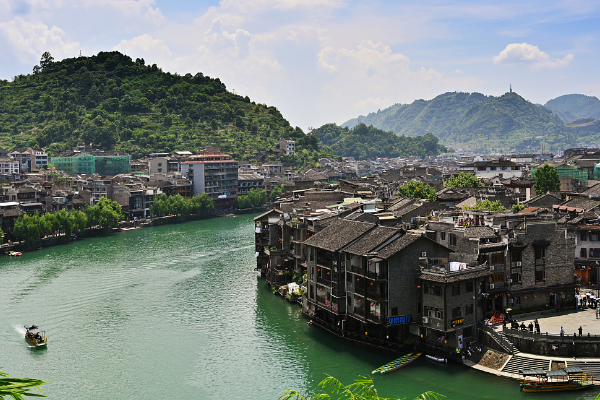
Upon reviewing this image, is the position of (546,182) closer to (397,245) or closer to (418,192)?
(418,192)

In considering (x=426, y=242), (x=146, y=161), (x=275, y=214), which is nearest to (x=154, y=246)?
(x=275, y=214)

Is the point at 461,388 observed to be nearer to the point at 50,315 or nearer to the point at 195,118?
the point at 50,315

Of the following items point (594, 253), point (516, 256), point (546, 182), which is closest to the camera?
point (516, 256)

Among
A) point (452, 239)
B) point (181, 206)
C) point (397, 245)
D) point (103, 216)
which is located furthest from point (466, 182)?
point (397, 245)

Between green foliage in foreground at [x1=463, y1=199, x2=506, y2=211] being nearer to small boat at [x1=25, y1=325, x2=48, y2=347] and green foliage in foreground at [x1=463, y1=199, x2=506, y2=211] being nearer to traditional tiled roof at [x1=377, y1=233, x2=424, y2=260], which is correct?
traditional tiled roof at [x1=377, y1=233, x2=424, y2=260]

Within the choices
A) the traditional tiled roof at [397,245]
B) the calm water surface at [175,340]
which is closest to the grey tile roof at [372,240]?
the traditional tiled roof at [397,245]

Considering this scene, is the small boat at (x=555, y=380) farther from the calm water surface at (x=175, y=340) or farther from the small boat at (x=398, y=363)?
the small boat at (x=398, y=363)
